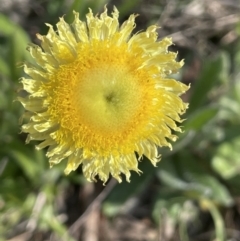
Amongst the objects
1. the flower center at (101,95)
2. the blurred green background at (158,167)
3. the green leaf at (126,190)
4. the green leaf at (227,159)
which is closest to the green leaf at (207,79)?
the blurred green background at (158,167)

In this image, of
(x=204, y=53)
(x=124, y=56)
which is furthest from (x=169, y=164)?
(x=124, y=56)

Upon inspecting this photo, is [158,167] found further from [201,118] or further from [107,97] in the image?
[107,97]

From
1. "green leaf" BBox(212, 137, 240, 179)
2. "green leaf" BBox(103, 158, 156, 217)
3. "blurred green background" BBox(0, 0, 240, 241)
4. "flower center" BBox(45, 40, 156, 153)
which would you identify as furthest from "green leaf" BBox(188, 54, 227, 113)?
"flower center" BBox(45, 40, 156, 153)

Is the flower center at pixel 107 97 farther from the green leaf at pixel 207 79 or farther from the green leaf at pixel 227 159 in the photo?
the green leaf at pixel 227 159

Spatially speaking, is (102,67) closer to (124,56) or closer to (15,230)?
(124,56)

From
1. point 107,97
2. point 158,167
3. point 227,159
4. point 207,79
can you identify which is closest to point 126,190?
point 158,167

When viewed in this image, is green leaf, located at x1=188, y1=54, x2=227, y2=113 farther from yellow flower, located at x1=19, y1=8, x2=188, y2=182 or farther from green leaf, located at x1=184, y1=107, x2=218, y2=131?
yellow flower, located at x1=19, y1=8, x2=188, y2=182

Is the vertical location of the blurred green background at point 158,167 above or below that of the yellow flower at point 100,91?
below
